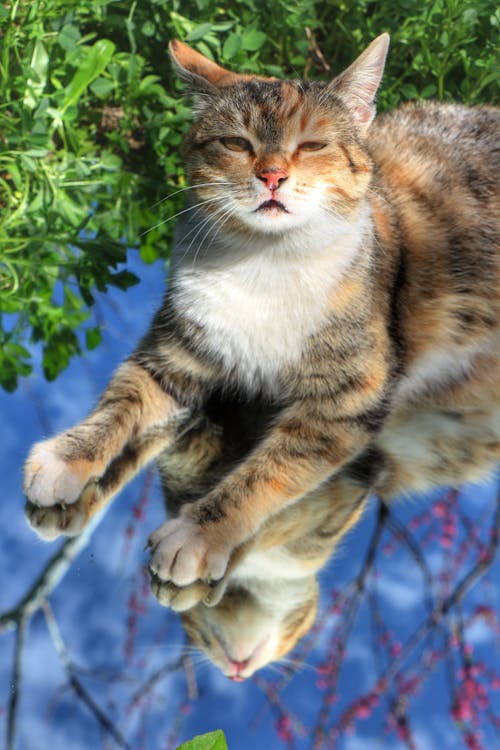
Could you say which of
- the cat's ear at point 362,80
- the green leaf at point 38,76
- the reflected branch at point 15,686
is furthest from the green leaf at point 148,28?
the reflected branch at point 15,686

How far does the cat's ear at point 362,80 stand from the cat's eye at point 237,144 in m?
0.20

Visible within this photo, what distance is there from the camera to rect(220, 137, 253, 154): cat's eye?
64.2 inches

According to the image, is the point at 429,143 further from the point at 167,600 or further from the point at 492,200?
the point at 167,600

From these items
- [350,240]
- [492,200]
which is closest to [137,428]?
[350,240]

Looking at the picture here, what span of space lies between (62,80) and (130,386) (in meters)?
1.17

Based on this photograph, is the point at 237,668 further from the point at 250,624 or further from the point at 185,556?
the point at 185,556

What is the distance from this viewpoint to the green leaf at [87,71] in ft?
7.55

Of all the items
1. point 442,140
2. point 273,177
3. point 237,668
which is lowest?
point 237,668

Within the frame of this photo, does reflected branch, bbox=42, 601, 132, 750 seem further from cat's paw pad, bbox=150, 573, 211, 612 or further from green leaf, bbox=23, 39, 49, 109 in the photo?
green leaf, bbox=23, 39, 49, 109

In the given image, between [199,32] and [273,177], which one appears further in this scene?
[199,32]

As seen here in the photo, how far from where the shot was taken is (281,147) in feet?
5.23

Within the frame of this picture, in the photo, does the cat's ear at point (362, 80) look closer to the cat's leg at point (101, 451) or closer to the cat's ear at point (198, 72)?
the cat's ear at point (198, 72)

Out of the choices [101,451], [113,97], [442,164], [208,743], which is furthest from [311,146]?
[113,97]

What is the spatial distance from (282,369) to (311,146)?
0.38 metres
